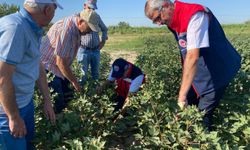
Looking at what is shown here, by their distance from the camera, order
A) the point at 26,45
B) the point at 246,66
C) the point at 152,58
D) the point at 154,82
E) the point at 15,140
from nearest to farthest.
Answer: the point at 26,45, the point at 15,140, the point at 154,82, the point at 246,66, the point at 152,58

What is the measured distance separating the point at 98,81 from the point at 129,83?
439mm

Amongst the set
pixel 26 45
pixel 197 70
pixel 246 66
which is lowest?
pixel 246 66

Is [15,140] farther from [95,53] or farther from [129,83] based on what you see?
[95,53]

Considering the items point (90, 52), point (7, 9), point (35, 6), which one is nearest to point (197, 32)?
point (35, 6)

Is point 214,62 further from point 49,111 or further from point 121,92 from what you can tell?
point 121,92

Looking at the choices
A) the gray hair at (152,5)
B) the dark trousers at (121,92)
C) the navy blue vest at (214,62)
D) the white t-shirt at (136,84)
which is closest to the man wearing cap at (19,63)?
the gray hair at (152,5)

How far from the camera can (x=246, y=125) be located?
361cm

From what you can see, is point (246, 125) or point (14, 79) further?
point (246, 125)

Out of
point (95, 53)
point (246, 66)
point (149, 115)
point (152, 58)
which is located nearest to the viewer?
point (149, 115)

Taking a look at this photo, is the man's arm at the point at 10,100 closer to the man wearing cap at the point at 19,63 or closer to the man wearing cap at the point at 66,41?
the man wearing cap at the point at 19,63

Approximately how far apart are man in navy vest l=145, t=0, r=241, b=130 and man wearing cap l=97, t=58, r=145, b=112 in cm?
93

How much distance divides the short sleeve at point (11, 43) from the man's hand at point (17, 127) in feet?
1.40

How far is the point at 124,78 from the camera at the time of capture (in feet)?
16.3

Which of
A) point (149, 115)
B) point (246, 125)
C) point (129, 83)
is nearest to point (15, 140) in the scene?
point (149, 115)
